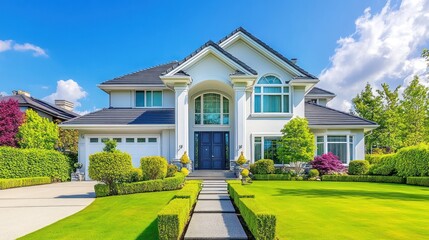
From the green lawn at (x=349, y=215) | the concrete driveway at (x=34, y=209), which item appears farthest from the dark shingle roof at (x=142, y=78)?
the green lawn at (x=349, y=215)

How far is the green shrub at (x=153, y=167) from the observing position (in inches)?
639

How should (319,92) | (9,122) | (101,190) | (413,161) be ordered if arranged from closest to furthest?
(101,190)
(413,161)
(9,122)
(319,92)

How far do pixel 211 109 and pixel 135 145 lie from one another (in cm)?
614

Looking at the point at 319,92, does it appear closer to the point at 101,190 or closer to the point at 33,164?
the point at 101,190

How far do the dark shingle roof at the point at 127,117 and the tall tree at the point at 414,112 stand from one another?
98.3ft

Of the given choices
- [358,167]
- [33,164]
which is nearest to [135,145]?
[33,164]

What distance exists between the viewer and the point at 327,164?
2206 centimetres

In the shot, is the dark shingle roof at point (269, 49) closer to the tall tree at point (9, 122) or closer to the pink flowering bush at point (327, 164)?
the pink flowering bush at point (327, 164)

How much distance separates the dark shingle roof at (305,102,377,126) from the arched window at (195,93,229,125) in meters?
6.16

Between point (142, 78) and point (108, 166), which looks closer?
point (108, 166)

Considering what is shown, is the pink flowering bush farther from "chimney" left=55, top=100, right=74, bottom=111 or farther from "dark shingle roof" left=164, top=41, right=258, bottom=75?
"chimney" left=55, top=100, right=74, bottom=111

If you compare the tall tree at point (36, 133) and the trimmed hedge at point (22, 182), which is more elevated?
the tall tree at point (36, 133)

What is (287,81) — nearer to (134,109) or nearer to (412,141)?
(134,109)

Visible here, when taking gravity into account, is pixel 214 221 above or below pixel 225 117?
below
